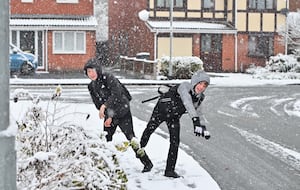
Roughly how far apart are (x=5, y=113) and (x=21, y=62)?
27.4 metres

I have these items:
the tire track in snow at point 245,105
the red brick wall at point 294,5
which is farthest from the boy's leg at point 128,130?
the red brick wall at point 294,5

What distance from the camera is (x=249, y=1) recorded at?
37844mm

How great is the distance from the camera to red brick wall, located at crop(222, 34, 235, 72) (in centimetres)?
3762

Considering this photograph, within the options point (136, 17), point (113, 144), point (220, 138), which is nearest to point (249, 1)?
point (136, 17)

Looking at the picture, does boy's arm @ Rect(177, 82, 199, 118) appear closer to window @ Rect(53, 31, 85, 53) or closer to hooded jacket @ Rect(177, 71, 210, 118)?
hooded jacket @ Rect(177, 71, 210, 118)

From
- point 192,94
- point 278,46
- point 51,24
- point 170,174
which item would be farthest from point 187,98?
point 278,46

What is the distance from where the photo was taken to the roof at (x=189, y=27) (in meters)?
35.2

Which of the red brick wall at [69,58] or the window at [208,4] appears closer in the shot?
the red brick wall at [69,58]

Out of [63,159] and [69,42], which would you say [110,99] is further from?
[69,42]

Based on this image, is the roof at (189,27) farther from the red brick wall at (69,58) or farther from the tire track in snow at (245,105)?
the tire track in snow at (245,105)

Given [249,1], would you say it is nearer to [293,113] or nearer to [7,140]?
[293,113]

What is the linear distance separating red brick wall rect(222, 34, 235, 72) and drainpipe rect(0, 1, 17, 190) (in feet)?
117

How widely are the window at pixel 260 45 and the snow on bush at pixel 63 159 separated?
34.0 m

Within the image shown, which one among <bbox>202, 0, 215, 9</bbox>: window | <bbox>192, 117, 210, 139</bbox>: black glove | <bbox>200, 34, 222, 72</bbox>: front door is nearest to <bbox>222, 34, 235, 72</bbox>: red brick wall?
<bbox>200, 34, 222, 72</bbox>: front door
